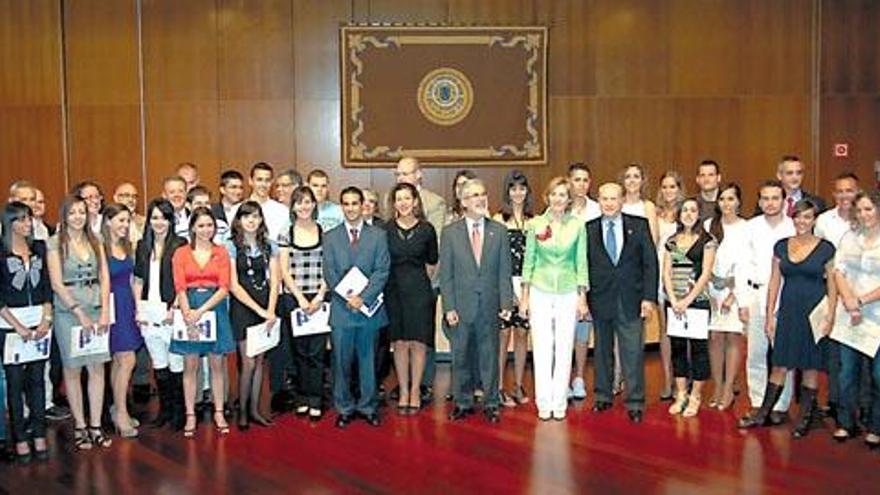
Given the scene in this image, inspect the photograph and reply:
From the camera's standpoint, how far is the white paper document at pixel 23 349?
5.38m

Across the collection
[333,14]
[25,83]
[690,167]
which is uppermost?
[333,14]

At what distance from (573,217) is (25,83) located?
20.3ft

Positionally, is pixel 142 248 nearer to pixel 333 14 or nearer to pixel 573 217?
pixel 573 217

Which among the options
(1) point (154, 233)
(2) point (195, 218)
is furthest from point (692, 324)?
(1) point (154, 233)

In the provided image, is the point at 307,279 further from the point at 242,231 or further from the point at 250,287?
the point at 242,231

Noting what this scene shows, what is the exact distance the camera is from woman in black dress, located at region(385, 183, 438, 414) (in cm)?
636

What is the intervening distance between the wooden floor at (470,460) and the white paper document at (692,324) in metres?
0.53

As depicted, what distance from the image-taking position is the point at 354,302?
615 cm

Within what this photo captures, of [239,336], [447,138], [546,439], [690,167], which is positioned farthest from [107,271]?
[690,167]

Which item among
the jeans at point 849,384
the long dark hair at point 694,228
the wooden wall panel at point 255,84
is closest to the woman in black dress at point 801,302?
the jeans at point 849,384

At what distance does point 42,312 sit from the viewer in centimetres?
551

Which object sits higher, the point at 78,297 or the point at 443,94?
the point at 443,94

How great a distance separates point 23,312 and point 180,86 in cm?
481

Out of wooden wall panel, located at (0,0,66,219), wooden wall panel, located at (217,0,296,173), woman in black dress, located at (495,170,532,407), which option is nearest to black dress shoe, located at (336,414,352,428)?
woman in black dress, located at (495,170,532,407)
